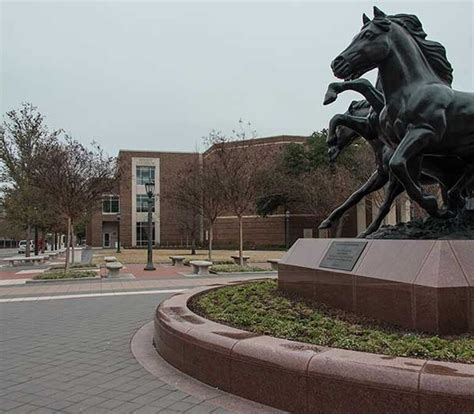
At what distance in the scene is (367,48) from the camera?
19.4 ft

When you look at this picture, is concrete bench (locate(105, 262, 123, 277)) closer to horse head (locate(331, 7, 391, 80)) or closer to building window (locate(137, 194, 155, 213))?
horse head (locate(331, 7, 391, 80))

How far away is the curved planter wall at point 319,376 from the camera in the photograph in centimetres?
311

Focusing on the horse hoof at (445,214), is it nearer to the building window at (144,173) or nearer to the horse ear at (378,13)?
the horse ear at (378,13)

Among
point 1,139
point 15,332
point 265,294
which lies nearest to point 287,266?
point 265,294

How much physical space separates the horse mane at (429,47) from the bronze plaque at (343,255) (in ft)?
9.05

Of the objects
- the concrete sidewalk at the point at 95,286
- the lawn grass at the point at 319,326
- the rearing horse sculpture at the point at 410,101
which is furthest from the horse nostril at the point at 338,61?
the concrete sidewalk at the point at 95,286

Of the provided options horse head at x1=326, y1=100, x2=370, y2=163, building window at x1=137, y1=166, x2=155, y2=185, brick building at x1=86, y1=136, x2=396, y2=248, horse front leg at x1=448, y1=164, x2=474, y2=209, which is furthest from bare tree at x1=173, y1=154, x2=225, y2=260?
building window at x1=137, y1=166, x2=155, y2=185

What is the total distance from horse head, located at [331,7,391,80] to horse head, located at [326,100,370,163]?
146cm

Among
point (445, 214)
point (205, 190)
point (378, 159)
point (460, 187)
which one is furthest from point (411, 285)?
point (205, 190)

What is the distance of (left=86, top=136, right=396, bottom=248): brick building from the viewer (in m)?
50.9

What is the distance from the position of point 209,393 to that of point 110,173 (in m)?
18.4

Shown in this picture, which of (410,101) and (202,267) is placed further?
(202,267)

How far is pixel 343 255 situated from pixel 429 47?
127 inches

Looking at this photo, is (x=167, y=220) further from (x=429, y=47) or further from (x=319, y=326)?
(x=319, y=326)
